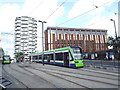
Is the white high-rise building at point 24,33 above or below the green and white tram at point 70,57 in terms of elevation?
above

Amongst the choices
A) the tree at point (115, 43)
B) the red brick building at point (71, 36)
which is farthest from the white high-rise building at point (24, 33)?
the tree at point (115, 43)

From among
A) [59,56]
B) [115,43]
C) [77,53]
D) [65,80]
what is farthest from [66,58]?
[115,43]

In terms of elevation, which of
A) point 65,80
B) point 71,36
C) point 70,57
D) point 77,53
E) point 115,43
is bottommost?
point 65,80

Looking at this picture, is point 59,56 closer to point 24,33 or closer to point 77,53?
point 77,53

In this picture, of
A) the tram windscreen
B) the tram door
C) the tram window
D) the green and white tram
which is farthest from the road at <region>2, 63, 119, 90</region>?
the tram window

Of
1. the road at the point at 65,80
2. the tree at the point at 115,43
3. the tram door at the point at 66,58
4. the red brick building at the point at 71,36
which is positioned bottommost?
the road at the point at 65,80

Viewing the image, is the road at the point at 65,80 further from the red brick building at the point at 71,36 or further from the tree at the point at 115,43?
the red brick building at the point at 71,36

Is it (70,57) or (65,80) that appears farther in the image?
(70,57)

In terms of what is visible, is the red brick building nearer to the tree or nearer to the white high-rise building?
the white high-rise building

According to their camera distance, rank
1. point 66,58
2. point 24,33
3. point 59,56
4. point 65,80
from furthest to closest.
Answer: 1. point 24,33
2. point 59,56
3. point 66,58
4. point 65,80

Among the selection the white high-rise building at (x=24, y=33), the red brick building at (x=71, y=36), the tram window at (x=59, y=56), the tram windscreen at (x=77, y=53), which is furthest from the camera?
the white high-rise building at (x=24, y=33)

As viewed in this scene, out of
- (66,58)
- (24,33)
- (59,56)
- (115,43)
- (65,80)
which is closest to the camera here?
(65,80)

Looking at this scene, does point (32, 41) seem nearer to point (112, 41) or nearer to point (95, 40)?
point (95, 40)

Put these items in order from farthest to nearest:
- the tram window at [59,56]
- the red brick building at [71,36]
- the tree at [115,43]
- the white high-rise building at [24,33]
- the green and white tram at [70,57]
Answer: the white high-rise building at [24,33]
the red brick building at [71,36]
the tree at [115,43]
the tram window at [59,56]
the green and white tram at [70,57]
